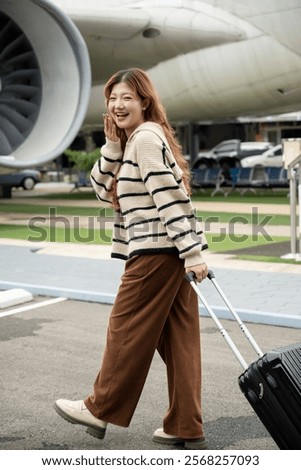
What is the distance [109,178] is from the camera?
407 centimetres

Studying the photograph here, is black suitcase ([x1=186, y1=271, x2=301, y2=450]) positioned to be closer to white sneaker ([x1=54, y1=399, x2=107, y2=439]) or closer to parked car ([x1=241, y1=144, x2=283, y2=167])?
white sneaker ([x1=54, y1=399, x2=107, y2=439])

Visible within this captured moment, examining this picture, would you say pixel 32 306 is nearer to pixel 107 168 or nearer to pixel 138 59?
pixel 107 168

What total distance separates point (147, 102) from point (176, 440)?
1.70 metres

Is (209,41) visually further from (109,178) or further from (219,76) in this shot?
(109,178)

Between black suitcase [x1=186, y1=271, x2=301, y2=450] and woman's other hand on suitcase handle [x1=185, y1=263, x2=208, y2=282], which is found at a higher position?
woman's other hand on suitcase handle [x1=185, y1=263, x2=208, y2=282]

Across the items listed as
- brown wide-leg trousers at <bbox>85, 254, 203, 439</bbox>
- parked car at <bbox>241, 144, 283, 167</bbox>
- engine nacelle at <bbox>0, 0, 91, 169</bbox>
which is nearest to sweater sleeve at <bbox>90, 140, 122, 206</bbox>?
brown wide-leg trousers at <bbox>85, 254, 203, 439</bbox>

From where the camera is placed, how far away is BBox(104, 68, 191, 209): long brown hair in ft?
13.1

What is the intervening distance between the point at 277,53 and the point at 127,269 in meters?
13.3

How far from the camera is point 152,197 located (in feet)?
12.7

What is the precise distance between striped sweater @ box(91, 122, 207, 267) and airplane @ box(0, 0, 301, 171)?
30.4 feet

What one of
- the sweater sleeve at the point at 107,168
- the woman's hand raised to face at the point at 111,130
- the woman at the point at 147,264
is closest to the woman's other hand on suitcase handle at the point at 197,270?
the woman at the point at 147,264

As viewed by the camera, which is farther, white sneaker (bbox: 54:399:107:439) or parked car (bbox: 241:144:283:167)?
parked car (bbox: 241:144:283:167)

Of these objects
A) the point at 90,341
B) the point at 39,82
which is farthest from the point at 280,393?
the point at 39,82

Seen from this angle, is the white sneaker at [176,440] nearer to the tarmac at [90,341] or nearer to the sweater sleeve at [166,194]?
the tarmac at [90,341]
